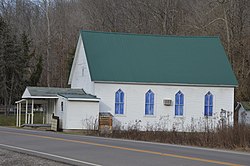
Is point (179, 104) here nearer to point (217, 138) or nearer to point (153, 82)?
point (153, 82)

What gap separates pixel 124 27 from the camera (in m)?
70.9

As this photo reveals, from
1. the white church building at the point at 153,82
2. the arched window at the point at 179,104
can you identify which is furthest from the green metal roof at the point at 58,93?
Answer: the arched window at the point at 179,104

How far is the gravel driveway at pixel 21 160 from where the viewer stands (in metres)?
15.3

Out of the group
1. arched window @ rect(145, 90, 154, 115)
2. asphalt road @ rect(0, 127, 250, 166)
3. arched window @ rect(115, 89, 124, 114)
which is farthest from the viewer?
arched window @ rect(145, 90, 154, 115)

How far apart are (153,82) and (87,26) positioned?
99.0 feet

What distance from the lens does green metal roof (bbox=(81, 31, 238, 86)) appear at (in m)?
46.9

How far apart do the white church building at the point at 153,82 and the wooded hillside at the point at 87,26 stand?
7.73 m

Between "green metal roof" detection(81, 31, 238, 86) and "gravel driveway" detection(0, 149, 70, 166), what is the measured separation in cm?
2783

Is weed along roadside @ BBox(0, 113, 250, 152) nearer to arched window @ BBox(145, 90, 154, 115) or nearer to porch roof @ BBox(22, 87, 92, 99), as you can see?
arched window @ BBox(145, 90, 154, 115)

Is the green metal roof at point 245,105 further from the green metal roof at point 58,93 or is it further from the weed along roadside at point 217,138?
the weed along roadside at point 217,138

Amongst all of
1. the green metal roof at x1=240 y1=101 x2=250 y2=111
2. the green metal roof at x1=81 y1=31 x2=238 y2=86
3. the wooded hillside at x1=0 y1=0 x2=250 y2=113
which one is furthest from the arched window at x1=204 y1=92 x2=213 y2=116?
the wooded hillside at x1=0 y1=0 x2=250 y2=113

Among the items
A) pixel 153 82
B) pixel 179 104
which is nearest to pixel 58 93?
pixel 153 82

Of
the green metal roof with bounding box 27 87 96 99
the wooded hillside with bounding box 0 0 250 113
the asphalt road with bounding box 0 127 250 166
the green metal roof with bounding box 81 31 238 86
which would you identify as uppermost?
the wooded hillside with bounding box 0 0 250 113

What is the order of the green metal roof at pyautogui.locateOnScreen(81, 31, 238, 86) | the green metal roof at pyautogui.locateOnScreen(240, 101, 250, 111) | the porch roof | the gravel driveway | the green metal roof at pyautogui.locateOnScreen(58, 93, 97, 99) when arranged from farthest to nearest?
1. the green metal roof at pyautogui.locateOnScreen(240, 101, 250, 111)
2. the green metal roof at pyautogui.locateOnScreen(81, 31, 238, 86)
3. the porch roof
4. the green metal roof at pyautogui.locateOnScreen(58, 93, 97, 99)
5. the gravel driveway
